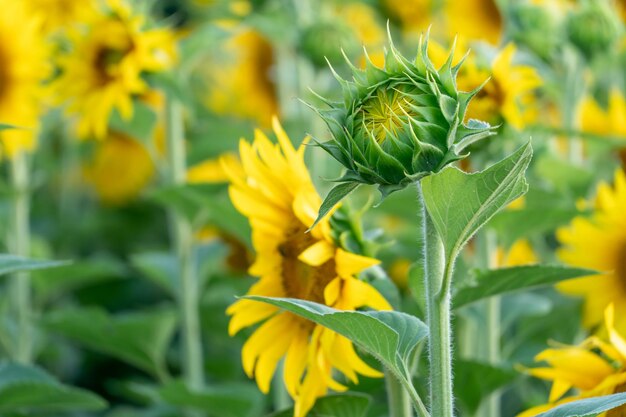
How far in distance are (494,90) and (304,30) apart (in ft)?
1.99

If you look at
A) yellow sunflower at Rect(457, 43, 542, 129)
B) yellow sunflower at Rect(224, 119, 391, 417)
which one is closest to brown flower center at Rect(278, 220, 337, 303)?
yellow sunflower at Rect(224, 119, 391, 417)

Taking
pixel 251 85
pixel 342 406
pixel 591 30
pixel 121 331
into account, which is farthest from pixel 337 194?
pixel 251 85

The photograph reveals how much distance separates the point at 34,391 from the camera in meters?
1.07

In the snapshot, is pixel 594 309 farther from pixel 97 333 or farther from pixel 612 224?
pixel 97 333

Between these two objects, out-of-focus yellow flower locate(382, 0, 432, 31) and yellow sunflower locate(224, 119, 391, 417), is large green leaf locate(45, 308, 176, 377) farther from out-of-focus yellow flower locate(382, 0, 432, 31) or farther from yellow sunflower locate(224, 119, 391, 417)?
out-of-focus yellow flower locate(382, 0, 432, 31)

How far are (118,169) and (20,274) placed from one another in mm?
1059

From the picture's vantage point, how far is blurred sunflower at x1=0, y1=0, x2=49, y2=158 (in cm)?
171

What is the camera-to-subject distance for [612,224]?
134cm

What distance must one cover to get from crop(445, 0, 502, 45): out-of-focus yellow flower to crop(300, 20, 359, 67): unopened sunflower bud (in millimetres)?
673

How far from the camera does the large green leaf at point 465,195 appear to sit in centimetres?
74

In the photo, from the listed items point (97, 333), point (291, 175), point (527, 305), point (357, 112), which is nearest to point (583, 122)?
point (527, 305)

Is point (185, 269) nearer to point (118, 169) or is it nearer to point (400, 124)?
point (400, 124)

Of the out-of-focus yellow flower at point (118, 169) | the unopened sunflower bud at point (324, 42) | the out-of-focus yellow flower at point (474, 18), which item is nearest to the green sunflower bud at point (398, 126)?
the unopened sunflower bud at point (324, 42)

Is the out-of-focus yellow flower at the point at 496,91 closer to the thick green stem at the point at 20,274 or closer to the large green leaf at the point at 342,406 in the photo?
the large green leaf at the point at 342,406
